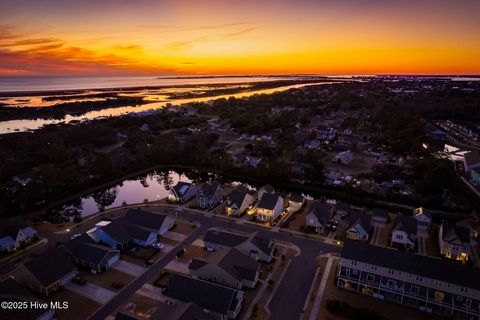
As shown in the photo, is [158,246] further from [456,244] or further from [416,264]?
[456,244]

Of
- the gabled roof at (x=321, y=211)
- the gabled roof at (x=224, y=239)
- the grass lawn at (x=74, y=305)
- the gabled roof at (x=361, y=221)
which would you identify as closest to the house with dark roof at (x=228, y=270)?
the gabled roof at (x=224, y=239)

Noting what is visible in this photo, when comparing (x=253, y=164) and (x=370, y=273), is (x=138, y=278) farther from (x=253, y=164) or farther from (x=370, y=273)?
(x=253, y=164)

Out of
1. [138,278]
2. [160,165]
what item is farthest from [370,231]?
[160,165]

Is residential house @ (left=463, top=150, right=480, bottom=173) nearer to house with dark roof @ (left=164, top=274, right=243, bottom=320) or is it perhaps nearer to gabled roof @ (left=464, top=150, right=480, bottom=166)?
gabled roof @ (left=464, top=150, right=480, bottom=166)

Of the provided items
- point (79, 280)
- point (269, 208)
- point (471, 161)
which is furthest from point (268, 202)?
point (471, 161)

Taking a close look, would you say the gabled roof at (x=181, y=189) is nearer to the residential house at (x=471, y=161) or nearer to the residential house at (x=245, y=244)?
the residential house at (x=245, y=244)

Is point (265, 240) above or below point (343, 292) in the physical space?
above
